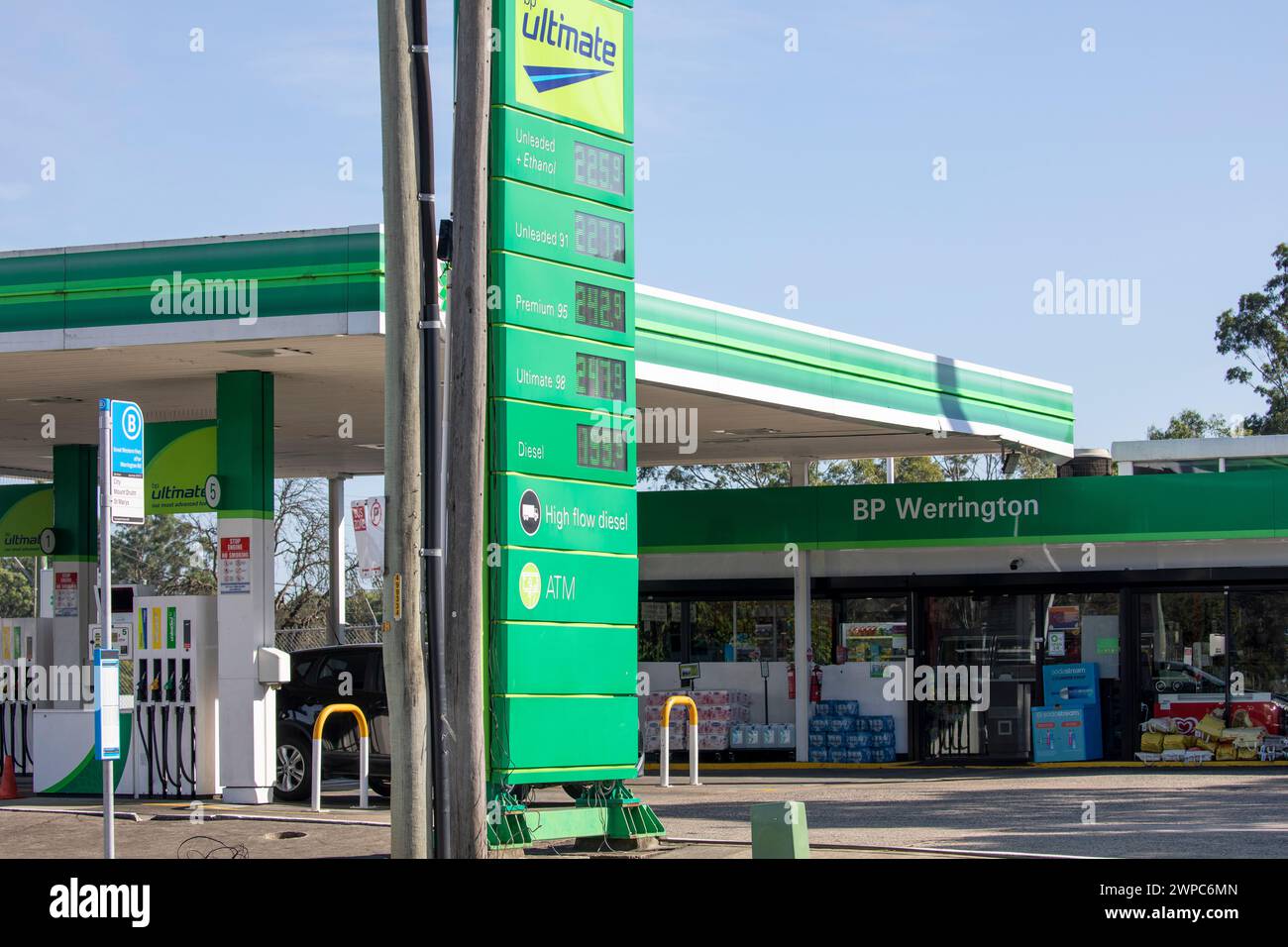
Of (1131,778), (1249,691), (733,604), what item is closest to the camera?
(1131,778)

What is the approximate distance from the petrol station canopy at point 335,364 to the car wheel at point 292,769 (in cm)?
401

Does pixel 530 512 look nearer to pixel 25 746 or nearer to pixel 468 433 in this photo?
pixel 468 433

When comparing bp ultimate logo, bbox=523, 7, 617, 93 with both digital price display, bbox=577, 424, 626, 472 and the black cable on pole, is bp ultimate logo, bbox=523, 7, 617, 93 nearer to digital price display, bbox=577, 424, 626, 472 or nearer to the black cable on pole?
the black cable on pole

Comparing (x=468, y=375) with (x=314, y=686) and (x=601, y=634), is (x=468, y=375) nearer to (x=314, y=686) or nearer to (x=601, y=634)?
(x=601, y=634)

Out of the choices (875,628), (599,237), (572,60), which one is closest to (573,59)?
(572,60)

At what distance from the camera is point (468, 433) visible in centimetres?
1213

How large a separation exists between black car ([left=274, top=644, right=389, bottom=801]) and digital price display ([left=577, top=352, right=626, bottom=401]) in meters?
5.65

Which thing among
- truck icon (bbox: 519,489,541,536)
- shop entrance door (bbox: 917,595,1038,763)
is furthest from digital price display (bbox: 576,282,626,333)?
shop entrance door (bbox: 917,595,1038,763)

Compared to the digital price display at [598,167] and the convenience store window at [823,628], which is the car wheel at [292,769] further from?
the convenience store window at [823,628]

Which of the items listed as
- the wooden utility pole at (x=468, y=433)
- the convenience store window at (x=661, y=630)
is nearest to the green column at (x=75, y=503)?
the convenience store window at (x=661, y=630)

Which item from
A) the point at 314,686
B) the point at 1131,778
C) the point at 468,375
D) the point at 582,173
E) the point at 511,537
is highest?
the point at 582,173

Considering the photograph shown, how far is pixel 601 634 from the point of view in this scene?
14023mm
